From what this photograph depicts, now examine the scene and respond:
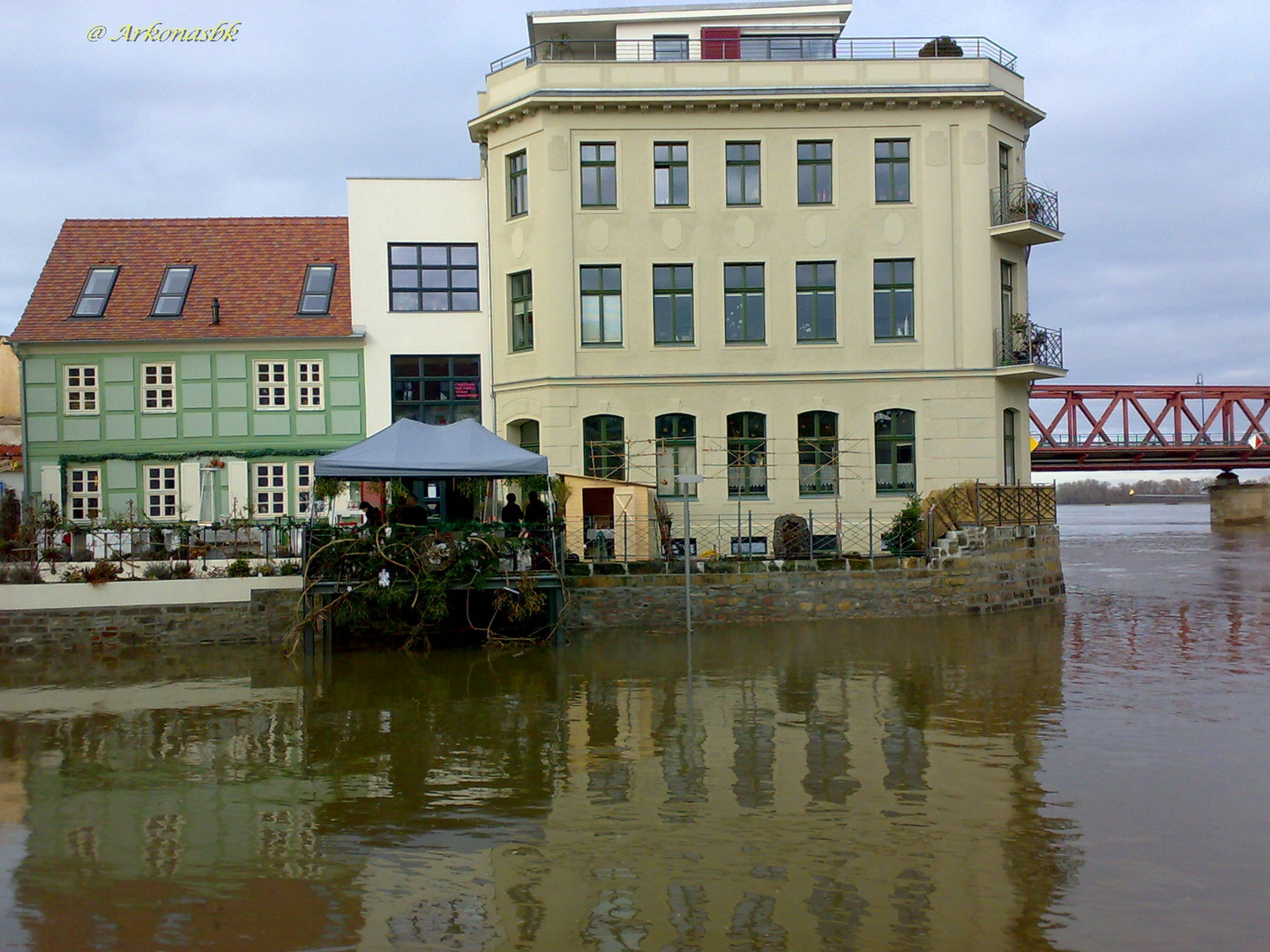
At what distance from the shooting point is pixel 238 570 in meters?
18.3

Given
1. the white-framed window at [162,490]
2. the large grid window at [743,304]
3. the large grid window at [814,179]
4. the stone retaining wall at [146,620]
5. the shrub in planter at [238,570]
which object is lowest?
the stone retaining wall at [146,620]

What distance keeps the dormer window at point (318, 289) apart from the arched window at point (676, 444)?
8.07 m

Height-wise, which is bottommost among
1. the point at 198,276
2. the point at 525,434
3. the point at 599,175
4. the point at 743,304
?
the point at 525,434

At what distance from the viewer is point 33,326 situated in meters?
25.6

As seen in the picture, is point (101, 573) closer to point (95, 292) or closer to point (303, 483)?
point (303, 483)

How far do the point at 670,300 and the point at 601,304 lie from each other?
1.44 meters

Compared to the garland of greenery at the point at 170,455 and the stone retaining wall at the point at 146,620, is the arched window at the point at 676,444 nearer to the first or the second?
the garland of greenery at the point at 170,455

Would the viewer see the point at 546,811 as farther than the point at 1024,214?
No

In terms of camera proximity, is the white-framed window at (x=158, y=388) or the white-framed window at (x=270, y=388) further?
the white-framed window at (x=270, y=388)

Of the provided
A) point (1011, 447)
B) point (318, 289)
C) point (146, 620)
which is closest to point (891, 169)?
point (1011, 447)

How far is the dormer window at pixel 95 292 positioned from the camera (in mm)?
26031

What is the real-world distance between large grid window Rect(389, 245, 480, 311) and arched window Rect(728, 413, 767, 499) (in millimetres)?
6561

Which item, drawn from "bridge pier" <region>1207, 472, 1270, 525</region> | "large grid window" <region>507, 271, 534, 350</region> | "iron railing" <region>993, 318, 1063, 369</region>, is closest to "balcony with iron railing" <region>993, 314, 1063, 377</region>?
"iron railing" <region>993, 318, 1063, 369</region>

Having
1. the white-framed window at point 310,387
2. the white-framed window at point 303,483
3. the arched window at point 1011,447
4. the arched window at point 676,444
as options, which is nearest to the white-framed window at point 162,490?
the white-framed window at point 303,483
